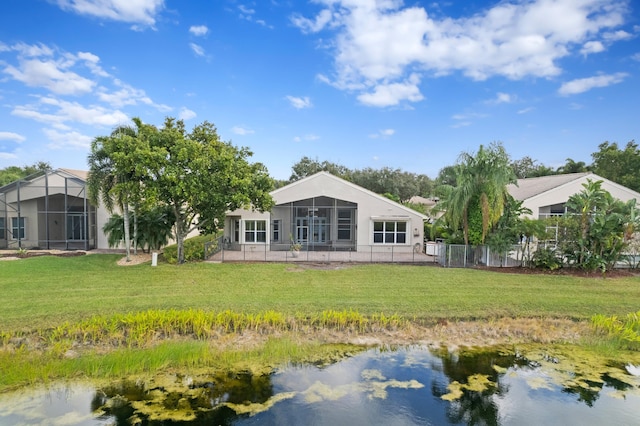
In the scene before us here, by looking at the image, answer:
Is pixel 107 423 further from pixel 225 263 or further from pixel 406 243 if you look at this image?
pixel 406 243

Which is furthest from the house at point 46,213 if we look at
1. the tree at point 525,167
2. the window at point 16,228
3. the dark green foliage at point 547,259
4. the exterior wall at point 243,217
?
the tree at point 525,167

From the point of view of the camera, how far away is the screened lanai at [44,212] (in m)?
22.5

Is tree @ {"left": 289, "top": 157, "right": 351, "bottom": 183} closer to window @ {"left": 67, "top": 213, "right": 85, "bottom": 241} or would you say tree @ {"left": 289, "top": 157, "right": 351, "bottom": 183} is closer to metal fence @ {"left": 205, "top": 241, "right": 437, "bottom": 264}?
metal fence @ {"left": 205, "top": 241, "right": 437, "bottom": 264}

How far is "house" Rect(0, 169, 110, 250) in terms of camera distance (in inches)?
885

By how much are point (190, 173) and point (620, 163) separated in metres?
40.7

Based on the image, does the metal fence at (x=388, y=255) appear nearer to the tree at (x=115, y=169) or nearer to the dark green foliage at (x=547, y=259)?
the dark green foliage at (x=547, y=259)

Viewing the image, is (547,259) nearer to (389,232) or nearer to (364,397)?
(389,232)

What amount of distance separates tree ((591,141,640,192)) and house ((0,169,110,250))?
43.1 meters

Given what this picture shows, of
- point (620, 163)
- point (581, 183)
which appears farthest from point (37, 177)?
point (620, 163)

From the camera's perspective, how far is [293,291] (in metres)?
12.5

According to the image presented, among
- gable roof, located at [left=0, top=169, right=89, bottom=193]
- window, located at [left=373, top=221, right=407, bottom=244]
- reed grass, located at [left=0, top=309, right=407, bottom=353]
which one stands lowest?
reed grass, located at [left=0, top=309, right=407, bottom=353]

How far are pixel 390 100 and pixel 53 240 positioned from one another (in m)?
25.0

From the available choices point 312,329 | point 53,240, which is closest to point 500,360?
point 312,329

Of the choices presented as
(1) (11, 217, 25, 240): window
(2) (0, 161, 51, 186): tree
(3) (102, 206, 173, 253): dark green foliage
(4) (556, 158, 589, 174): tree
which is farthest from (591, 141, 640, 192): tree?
(2) (0, 161, 51, 186): tree
